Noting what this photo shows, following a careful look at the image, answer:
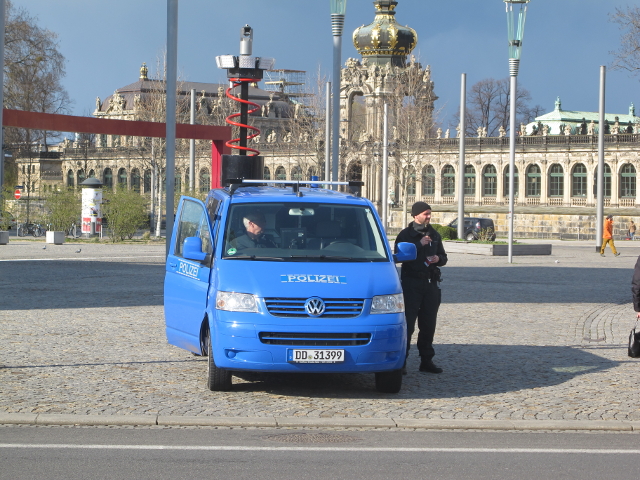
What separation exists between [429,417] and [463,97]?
112 ft

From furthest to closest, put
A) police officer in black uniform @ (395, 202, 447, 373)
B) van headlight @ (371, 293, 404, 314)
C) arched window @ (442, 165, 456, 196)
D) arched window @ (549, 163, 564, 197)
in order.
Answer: arched window @ (442, 165, 456, 196) → arched window @ (549, 163, 564, 197) → police officer in black uniform @ (395, 202, 447, 373) → van headlight @ (371, 293, 404, 314)

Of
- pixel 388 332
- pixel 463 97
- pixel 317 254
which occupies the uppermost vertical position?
pixel 463 97

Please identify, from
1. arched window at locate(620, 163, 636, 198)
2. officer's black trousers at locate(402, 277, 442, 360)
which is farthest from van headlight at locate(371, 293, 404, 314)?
arched window at locate(620, 163, 636, 198)

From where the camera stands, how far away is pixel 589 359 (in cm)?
1224

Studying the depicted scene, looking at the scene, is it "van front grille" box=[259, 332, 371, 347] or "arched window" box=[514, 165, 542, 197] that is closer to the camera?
"van front grille" box=[259, 332, 371, 347]

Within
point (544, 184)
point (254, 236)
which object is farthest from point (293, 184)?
point (544, 184)

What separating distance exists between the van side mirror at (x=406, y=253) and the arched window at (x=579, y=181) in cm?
7779

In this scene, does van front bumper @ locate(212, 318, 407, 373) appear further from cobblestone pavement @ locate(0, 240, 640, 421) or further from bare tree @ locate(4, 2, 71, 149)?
bare tree @ locate(4, 2, 71, 149)

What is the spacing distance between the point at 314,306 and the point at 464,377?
2.54 meters

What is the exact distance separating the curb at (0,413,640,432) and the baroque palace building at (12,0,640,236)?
54245mm

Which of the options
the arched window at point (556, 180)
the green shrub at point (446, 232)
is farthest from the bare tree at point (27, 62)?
the arched window at point (556, 180)

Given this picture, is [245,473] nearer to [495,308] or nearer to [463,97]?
[495,308]

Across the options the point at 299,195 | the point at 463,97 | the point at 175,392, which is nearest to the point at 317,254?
the point at 299,195

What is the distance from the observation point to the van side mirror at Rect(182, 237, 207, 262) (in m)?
9.93
